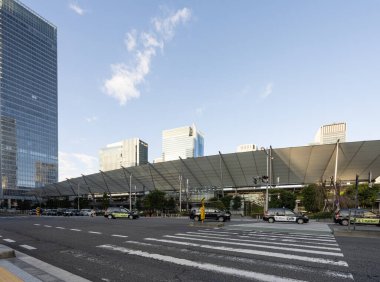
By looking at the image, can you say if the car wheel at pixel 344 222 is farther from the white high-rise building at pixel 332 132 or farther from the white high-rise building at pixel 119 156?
the white high-rise building at pixel 119 156

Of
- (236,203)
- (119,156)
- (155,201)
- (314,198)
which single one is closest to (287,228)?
(314,198)

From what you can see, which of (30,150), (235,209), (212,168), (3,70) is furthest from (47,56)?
(235,209)

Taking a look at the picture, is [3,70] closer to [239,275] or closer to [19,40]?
[19,40]

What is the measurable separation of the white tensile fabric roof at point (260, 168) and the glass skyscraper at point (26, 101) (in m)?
76.6

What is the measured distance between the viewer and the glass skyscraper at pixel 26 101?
498 feet

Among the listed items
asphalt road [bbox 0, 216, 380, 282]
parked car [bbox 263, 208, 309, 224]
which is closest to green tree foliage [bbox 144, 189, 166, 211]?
parked car [bbox 263, 208, 309, 224]

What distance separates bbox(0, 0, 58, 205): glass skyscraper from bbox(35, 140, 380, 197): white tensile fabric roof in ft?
251

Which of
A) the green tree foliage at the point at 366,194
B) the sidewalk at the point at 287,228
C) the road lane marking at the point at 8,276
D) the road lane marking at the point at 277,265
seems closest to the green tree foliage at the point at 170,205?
the green tree foliage at the point at 366,194

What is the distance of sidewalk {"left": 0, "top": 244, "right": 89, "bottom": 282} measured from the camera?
5.86m

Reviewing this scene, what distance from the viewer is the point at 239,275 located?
6402 millimetres

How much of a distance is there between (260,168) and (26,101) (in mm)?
136455

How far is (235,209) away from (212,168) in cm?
2395

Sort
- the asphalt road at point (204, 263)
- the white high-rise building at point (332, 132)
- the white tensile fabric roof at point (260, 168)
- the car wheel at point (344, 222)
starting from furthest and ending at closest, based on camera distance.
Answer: the white high-rise building at point (332, 132) → the white tensile fabric roof at point (260, 168) → the car wheel at point (344, 222) → the asphalt road at point (204, 263)

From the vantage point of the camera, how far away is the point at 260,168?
7769cm
